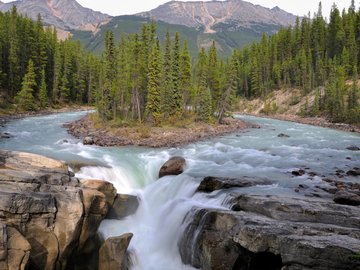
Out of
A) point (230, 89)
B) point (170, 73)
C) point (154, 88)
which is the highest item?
point (170, 73)

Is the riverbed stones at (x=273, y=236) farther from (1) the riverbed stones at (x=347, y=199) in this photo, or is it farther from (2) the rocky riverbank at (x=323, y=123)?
(2) the rocky riverbank at (x=323, y=123)

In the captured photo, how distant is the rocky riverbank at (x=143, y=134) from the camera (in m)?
40.0

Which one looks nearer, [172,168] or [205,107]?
[172,168]

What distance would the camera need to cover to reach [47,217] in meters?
14.2

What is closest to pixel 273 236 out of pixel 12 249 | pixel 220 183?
pixel 220 183

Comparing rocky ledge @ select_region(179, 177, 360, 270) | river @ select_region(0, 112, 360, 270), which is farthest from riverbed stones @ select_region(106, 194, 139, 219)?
rocky ledge @ select_region(179, 177, 360, 270)

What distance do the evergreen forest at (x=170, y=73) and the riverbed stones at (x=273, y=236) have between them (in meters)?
36.5

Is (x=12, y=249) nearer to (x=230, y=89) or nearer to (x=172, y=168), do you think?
(x=172, y=168)

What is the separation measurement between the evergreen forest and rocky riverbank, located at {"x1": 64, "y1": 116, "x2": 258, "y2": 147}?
4879mm

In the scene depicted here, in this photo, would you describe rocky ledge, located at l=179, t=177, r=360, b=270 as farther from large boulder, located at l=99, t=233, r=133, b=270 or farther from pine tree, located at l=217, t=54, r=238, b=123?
pine tree, located at l=217, t=54, r=238, b=123

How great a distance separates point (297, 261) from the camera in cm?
1057

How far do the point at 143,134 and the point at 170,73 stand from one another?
57.0 feet

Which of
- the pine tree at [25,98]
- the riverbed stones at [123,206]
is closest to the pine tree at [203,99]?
the pine tree at [25,98]

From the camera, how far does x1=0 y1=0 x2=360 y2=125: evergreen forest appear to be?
5519 centimetres
